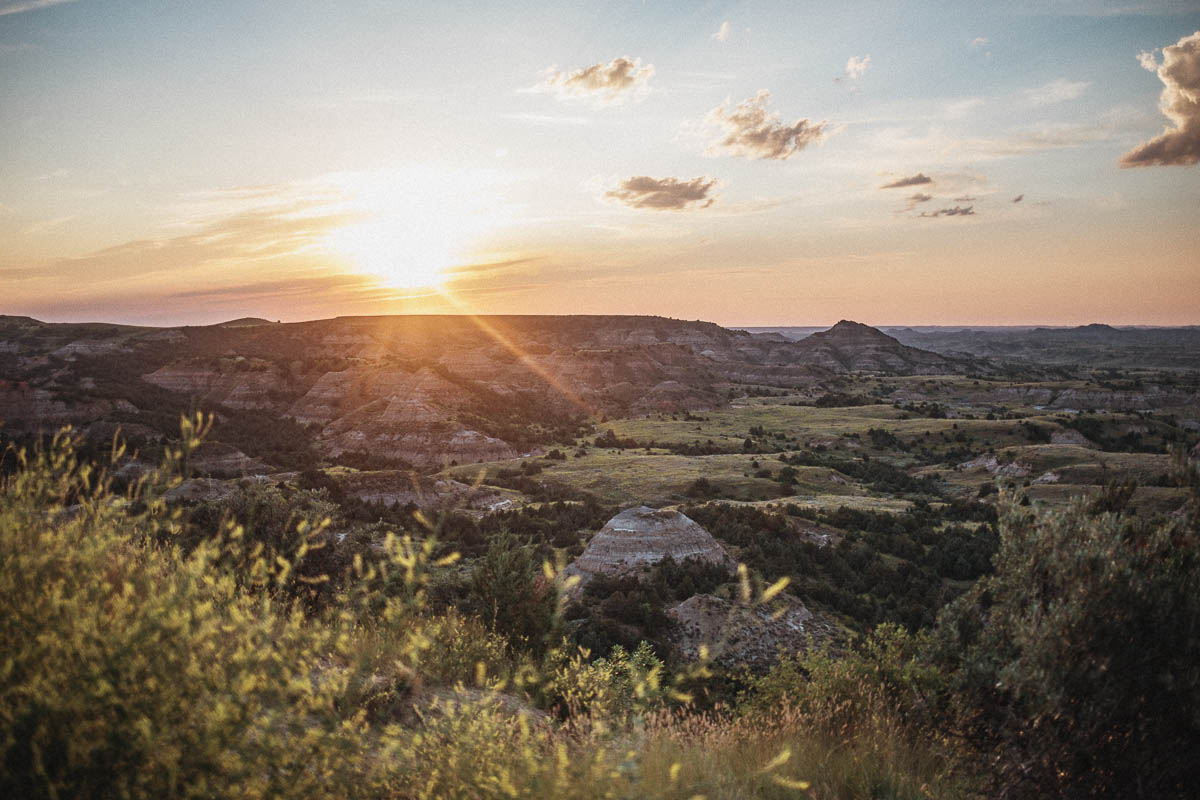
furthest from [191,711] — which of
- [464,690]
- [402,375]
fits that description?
[402,375]

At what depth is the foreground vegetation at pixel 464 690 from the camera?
8.57ft

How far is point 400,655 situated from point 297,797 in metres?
3.38

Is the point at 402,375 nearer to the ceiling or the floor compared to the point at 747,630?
nearer to the ceiling

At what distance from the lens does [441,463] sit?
234 feet

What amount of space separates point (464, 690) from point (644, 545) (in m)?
26.1

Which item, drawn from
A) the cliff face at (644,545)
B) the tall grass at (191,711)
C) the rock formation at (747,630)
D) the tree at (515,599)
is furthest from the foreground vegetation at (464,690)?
the cliff face at (644,545)

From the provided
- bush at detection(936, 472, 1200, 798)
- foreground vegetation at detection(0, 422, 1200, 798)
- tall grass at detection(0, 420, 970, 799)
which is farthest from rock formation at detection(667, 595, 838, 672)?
tall grass at detection(0, 420, 970, 799)

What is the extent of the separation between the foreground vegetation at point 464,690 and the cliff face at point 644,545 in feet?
72.8

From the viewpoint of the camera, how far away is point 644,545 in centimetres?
3125

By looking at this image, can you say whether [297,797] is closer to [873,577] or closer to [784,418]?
[873,577]

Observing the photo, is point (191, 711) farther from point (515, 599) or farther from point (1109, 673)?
point (515, 599)

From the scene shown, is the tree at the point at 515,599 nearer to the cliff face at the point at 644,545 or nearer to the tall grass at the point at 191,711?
the tall grass at the point at 191,711

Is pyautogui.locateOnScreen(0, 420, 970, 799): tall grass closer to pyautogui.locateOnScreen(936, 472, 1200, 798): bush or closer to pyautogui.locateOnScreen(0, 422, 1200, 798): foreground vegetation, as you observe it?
pyautogui.locateOnScreen(0, 422, 1200, 798): foreground vegetation

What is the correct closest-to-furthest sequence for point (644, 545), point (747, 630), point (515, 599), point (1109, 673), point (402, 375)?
1. point (1109, 673)
2. point (515, 599)
3. point (747, 630)
4. point (644, 545)
5. point (402, 375)
